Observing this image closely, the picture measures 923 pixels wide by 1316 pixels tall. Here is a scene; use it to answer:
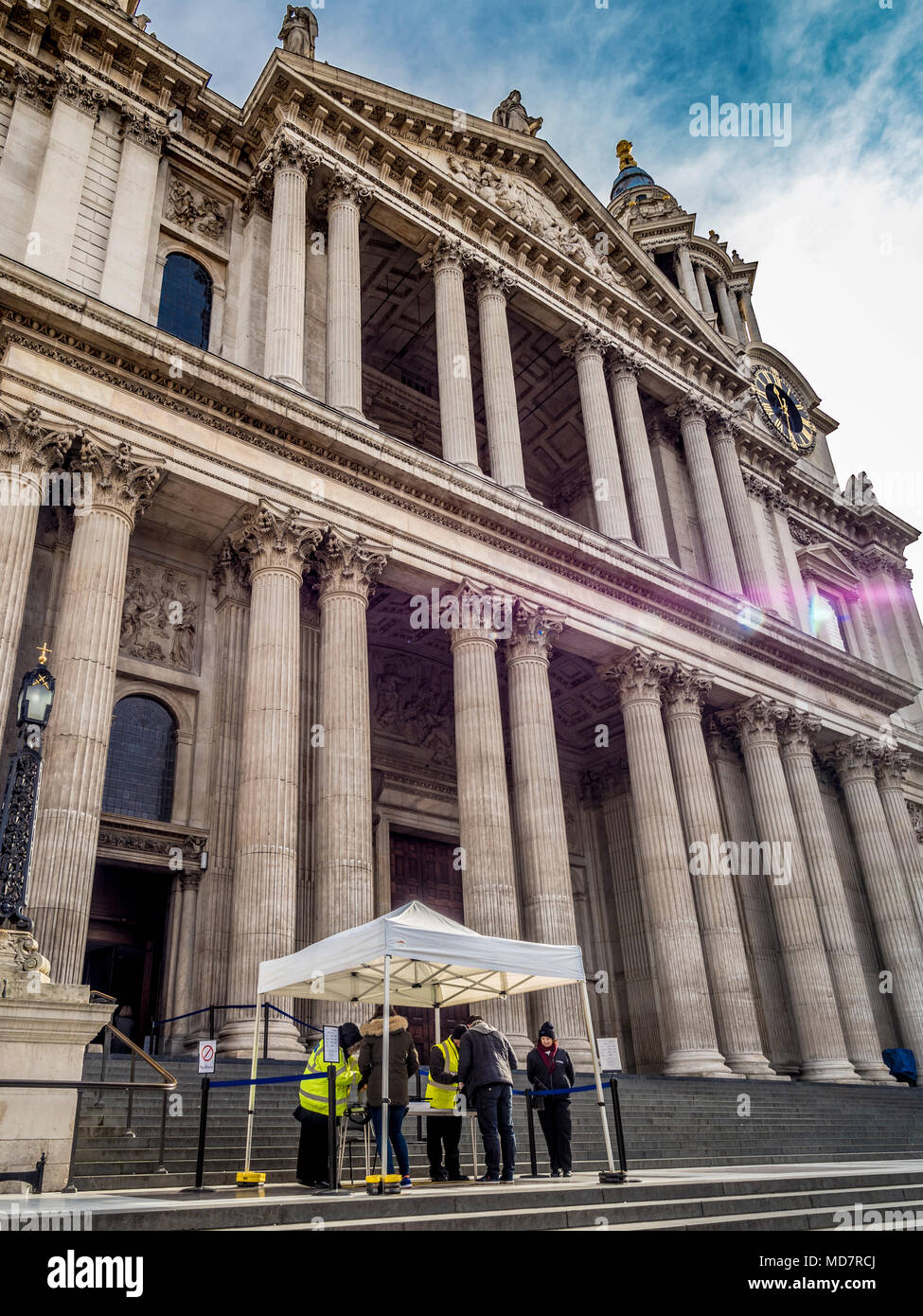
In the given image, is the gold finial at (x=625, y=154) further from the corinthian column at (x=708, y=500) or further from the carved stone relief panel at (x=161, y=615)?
the carved stone relief panel at (x=161, y=615)

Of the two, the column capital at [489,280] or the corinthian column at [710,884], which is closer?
the corinthian column at [710,884]

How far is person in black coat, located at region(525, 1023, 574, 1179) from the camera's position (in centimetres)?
1116

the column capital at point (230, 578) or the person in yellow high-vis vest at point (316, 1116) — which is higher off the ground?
the column capital at point (230, 578)

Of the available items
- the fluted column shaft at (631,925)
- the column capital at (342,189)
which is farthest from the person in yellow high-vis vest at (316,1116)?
the column capital at (342,189)

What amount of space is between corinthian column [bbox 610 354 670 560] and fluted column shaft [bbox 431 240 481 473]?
5.48 m

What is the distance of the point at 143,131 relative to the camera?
72.6 ft

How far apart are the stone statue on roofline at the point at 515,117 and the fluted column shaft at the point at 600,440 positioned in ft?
23.9

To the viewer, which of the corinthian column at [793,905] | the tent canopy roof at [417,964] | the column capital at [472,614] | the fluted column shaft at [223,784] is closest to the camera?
the tent canopy roof at [417,964]

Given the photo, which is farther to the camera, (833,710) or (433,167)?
(833,710)

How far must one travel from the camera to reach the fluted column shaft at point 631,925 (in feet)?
87.8

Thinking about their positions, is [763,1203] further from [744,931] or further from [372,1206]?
[744,931]

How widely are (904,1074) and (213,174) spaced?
2964cm

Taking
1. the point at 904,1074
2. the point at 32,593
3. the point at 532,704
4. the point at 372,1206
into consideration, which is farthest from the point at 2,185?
the point at 904,1074

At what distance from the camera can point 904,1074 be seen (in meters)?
26.3
